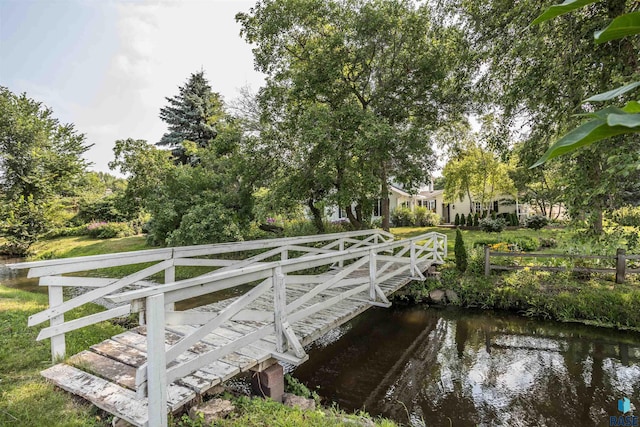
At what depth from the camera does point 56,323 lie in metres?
4.11

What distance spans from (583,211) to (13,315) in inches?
433

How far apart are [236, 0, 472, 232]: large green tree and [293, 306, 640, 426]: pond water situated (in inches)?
172

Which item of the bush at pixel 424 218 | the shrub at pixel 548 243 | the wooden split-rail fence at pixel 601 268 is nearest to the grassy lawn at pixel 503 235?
the shrub at pixel 548 243

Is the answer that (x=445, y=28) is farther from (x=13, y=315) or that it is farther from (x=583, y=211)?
(x=13, y=315)

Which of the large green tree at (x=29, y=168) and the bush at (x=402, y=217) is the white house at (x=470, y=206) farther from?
the large green tree at (x=29, y=168)

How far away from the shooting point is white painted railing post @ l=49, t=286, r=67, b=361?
4051mm

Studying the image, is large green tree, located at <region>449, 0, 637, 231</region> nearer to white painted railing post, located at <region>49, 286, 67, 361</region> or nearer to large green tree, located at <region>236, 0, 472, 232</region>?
large green tree, located at <region>236, 0, 472, 232</region>

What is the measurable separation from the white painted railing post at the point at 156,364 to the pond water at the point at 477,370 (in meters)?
3.13

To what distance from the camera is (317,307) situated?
4.79 metres

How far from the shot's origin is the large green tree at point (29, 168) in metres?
17.7

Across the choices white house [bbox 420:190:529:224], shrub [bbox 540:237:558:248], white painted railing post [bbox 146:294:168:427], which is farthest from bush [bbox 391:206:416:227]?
white painted railing post [bbox 146:294:168:427]

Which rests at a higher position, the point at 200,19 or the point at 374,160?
the point at 200,19

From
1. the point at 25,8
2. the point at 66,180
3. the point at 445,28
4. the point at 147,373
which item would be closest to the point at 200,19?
the point at 25,8

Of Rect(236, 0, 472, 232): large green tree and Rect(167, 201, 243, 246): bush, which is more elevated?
Rect(236, 0, 472, 232): large green tree
